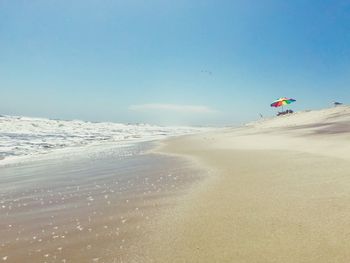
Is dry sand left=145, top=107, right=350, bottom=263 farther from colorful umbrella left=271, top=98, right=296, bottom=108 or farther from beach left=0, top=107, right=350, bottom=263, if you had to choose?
colorful umbrella left=271, top=98, right=296, bottom=108

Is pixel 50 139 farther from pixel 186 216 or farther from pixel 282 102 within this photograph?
pixel 282 102

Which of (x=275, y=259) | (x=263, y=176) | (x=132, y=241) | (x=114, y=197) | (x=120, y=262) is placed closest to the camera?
(x=275, y=259)

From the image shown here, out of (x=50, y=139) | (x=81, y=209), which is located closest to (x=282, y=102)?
(x=50, y=139)

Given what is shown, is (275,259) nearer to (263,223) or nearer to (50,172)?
(263,223)

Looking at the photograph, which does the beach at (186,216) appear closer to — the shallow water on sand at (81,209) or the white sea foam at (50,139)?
the shallow water on sand at (81,209)

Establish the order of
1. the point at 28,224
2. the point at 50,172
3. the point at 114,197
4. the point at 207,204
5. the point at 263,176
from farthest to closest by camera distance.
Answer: the point at 50,172 < the point at 263,176 < the point at 114,197 < the point at 207,204 < the point at 28,224

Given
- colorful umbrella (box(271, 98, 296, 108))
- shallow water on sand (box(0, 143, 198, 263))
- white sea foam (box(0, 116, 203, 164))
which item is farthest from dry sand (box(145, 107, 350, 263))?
colorful umbrella (box(271, 98, 296, 108))

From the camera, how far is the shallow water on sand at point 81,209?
17.8 ft

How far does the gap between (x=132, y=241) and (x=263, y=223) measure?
200 cm

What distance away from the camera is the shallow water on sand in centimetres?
541

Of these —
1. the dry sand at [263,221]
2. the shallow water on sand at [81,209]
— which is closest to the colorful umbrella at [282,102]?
the shallow water on sand at [81,209]

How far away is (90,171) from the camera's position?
13258 mm

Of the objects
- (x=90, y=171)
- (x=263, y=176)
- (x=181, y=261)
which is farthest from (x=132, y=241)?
(x=90, y=171)

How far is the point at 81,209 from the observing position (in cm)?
770
